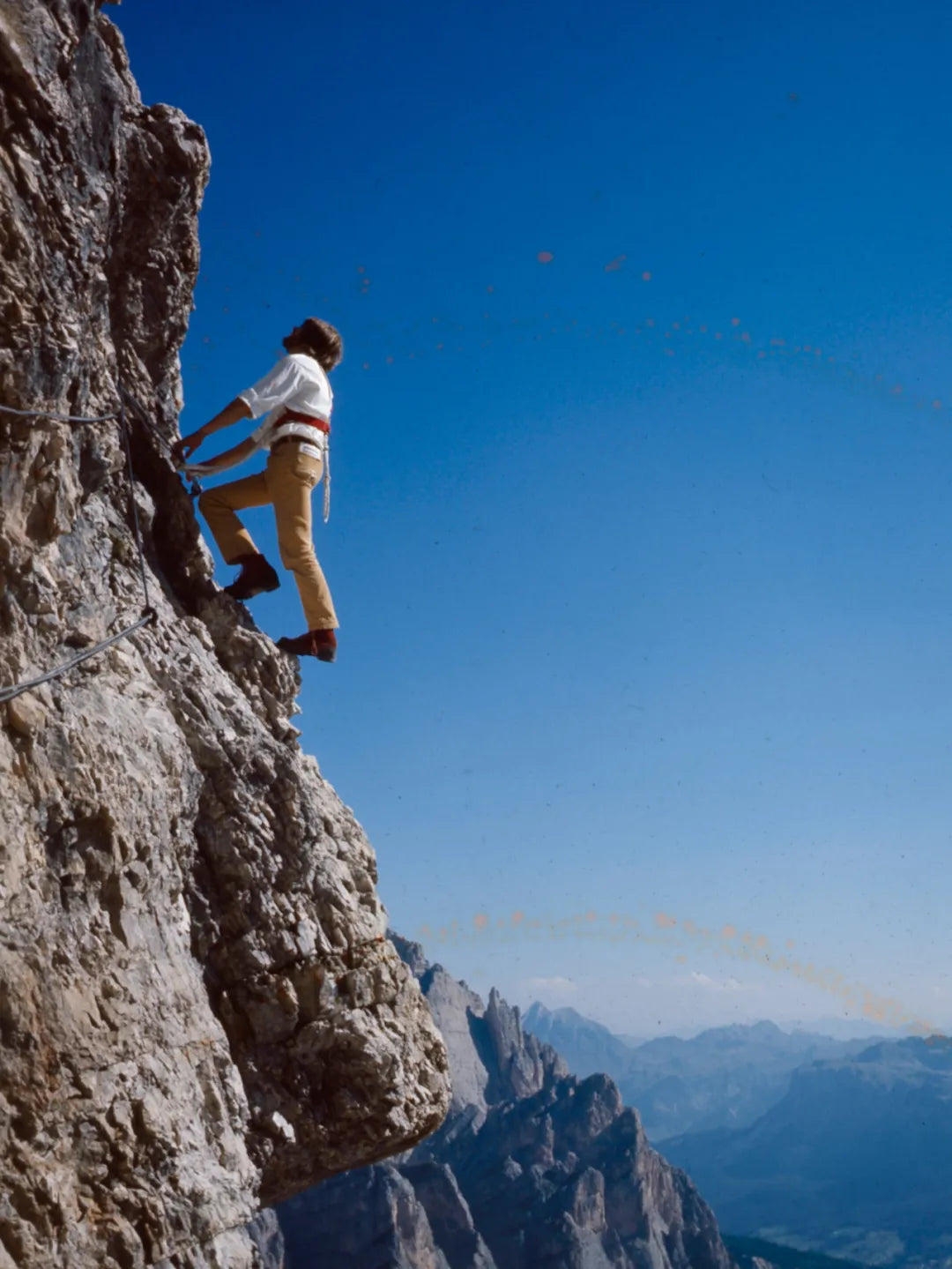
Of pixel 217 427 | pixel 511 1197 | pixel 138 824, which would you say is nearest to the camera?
pixel 138 824

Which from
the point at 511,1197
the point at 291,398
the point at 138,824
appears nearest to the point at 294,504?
the point at 291,398

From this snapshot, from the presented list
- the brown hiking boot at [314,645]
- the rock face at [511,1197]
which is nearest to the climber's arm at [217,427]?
the brown hiking boot at [314,645]

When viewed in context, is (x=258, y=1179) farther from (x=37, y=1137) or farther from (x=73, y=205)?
(x=73, y=205)

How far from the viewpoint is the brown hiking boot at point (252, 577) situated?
27.3 feet

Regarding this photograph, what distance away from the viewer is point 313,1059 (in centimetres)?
707

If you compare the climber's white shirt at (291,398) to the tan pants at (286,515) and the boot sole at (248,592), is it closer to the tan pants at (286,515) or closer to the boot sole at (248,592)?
the tan pants at (286,515)

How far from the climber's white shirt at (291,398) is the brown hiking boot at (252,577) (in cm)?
96

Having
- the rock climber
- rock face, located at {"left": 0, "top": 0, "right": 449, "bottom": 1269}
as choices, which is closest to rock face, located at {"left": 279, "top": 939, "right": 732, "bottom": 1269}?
rock face, located at {"left": 0, "top": 0, "right": 449, "bottom": 1269}

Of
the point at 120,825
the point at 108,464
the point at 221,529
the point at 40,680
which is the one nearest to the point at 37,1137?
the point at 120,825

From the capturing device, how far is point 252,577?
8.34m

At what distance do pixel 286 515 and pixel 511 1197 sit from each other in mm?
123709

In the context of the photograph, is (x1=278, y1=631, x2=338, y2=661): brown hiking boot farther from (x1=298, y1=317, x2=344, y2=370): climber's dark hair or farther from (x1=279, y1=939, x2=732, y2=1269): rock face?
(x1=279, y1=939, x2=732, y2=1269): rock face

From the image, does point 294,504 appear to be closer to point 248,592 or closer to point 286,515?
point 286,515

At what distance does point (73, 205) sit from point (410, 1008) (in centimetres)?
612
